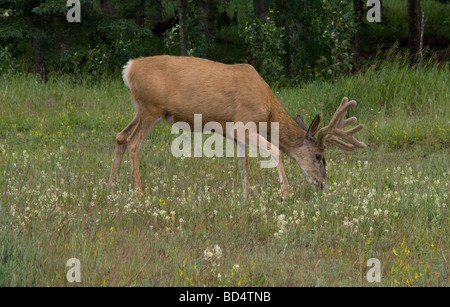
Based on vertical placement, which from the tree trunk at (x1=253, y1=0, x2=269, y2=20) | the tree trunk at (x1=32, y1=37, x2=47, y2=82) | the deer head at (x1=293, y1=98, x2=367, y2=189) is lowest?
the tree trunk at (x1=32, y1=37, x2=47, y2=82)

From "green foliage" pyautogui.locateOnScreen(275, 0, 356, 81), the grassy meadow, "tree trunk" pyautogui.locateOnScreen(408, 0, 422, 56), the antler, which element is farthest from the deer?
"tree trunk" pyautogui.locateOnScreen(408, 0, 422, 56)

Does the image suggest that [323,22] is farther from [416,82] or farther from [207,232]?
[207,232]

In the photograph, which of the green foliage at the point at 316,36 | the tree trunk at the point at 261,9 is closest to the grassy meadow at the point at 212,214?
the green foliage at the point at 316,36

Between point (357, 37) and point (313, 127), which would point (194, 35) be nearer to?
point (357, 37)

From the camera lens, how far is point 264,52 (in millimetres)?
13125

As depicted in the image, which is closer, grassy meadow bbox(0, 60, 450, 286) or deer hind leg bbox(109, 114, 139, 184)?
grassy meadow bbox(0, 60, 450, 286)

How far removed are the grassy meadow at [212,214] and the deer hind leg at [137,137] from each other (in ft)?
0.57

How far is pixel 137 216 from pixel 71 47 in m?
8.09

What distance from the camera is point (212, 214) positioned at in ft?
19.6

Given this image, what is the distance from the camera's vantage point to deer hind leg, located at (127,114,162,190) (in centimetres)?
728

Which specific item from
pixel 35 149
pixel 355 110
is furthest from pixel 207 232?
pixel 355 110

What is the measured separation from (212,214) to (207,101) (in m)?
1.71

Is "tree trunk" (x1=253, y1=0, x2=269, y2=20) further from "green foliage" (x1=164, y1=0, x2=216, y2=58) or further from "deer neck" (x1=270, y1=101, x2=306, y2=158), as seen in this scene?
"deer neck" (x1=270, y1=101, x2=306, y2=158)

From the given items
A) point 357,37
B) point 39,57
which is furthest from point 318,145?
point 39,57
